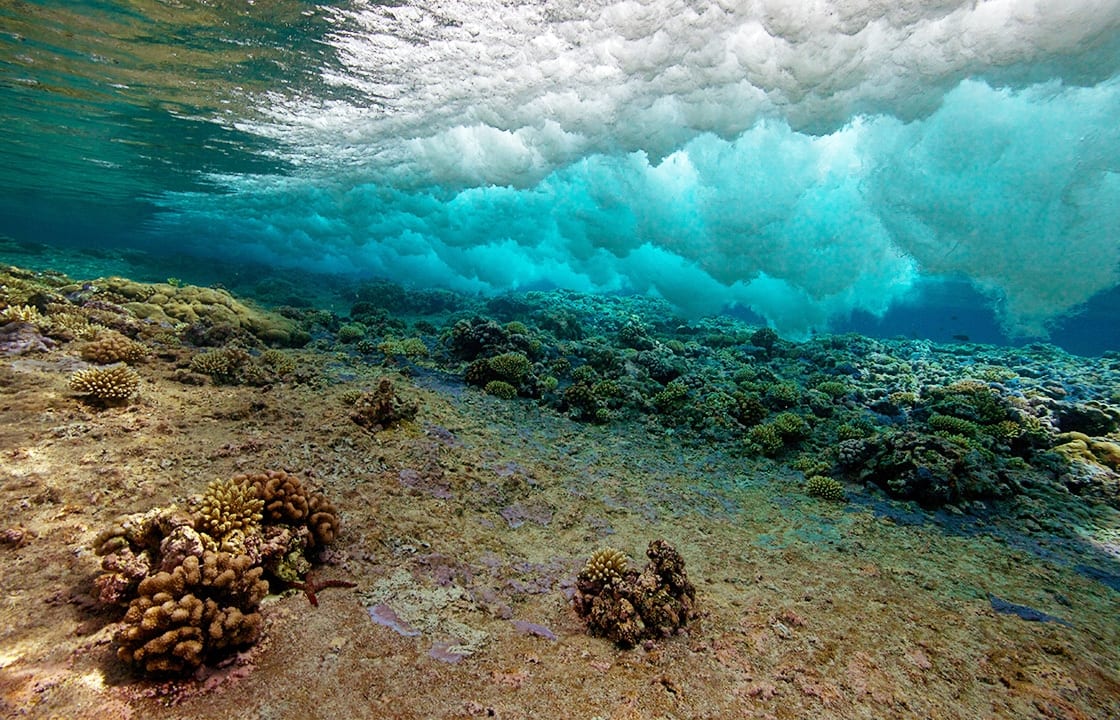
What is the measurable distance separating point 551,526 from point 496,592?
198 centimetres

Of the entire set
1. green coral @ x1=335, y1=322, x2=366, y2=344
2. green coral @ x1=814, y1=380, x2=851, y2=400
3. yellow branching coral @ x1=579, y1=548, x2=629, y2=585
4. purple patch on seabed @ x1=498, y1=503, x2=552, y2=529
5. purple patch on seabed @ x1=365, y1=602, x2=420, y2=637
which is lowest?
purple patch on seabed @ x1=365, y1=602, x2=420, y2=637

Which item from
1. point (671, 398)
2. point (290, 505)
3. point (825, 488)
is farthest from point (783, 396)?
point (290, 505)

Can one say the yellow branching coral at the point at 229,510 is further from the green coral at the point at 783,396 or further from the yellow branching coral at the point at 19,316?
the green coral at the point at 783,396

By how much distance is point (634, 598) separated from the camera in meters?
4.60

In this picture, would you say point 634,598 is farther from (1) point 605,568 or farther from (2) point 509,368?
(2) point 509,368

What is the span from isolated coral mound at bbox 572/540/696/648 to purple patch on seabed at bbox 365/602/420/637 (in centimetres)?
180

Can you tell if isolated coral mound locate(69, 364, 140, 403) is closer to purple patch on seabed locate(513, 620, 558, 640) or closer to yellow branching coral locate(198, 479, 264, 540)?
yellow branching coral locate(198, 479, 264, 540)

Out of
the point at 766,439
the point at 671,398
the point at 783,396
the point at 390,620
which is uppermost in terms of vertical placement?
the point at 783,396

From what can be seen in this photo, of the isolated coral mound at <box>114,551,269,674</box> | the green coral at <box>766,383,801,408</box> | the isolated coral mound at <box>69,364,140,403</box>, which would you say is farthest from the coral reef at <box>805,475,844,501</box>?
the isolated coral mound at <box>69,364,140,403</box>

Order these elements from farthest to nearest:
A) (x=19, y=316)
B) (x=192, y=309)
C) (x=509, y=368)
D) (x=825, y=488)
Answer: (x=192, y=309)
(x=509, y=368)
(x=19, y=316)
(x=825, y=488)

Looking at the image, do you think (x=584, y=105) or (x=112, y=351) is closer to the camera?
(x=112, y=351)

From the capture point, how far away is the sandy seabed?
351 cm

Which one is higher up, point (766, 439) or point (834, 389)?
point (834, 389)

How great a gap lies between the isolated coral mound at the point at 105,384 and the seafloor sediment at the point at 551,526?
13 centimetres
